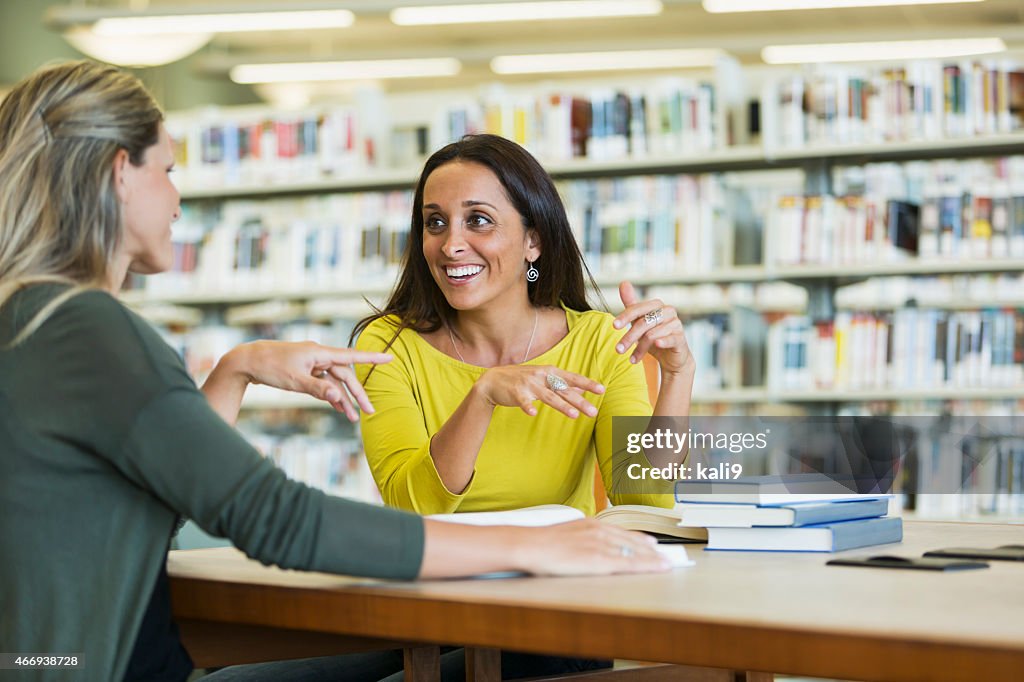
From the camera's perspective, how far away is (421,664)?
1.20 m

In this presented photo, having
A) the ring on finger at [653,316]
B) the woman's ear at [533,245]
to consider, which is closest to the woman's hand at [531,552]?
the ring on finger at [653,316]

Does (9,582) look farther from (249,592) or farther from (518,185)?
(518,185)

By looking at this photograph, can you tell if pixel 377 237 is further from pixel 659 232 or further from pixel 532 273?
pixel 532 273

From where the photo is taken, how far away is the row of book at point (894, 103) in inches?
154

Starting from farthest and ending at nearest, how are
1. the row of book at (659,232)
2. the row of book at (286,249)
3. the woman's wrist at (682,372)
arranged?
the row of book at (286,249)
the row of book at (659,232)
the woman's wrist at (682,372)

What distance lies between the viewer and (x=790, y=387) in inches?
159

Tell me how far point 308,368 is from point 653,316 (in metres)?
0.62

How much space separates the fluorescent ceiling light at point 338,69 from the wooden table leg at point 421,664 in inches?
238

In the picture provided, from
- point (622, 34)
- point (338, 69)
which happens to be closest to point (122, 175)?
point (338, 69)

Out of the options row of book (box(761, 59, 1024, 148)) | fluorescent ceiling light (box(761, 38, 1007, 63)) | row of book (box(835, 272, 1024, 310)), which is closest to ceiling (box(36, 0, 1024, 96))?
fluorescent ceiling light (box(761, 38, 1007, 63))

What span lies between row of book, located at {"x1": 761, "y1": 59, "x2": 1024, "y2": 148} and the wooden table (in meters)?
3.00

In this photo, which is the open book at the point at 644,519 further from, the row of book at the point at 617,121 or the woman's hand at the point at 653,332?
the row of book at the point at 617,121

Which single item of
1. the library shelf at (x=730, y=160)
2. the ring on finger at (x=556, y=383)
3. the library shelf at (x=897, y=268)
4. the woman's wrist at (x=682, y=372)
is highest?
the library shelf at (x=730, y=160)

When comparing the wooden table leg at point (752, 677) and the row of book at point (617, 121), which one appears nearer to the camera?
the wooden table leg at point (752, 677)
